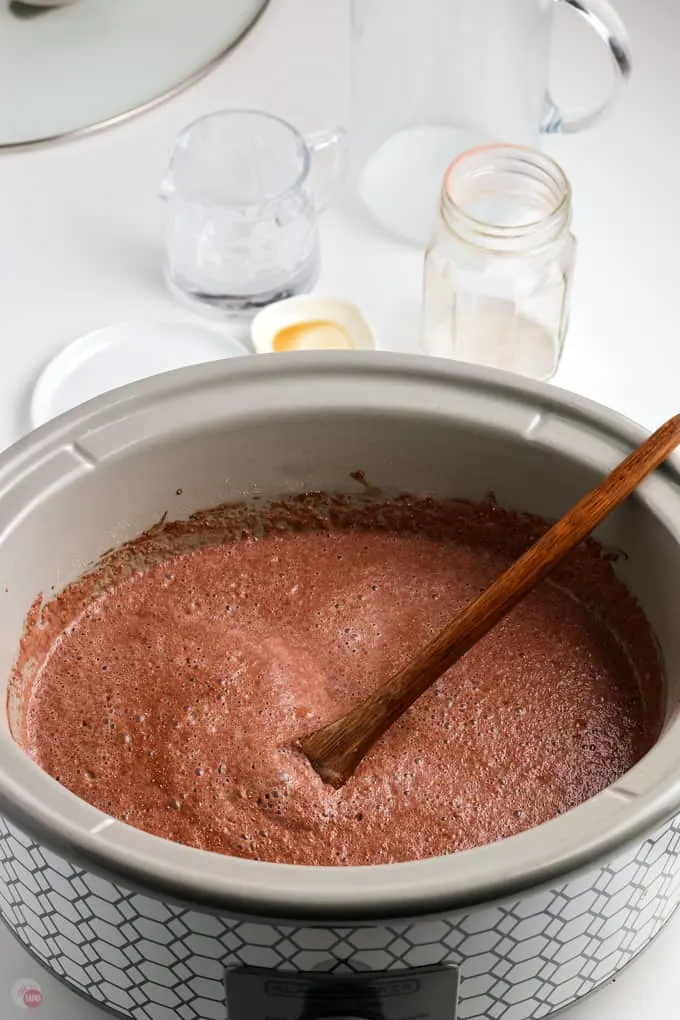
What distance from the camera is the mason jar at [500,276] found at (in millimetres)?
1190

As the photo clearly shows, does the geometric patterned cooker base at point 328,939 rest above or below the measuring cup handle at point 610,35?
below

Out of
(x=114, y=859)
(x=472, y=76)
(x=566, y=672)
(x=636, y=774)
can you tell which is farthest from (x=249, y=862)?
(x=472, y=76)

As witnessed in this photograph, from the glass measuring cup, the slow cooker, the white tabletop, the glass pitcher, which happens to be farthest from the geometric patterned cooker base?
the glass pitcher

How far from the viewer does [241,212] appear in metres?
1.27

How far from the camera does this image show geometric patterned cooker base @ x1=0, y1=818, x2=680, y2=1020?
28.0 inches

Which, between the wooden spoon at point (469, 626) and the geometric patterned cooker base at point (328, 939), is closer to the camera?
the geometric patterned cooker base at point (328, 939)

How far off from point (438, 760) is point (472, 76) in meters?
0.76

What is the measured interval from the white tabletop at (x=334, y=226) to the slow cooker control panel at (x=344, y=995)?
594mm

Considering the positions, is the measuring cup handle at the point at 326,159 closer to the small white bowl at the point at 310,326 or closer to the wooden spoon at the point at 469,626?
the small white bowl at the point at 310,326

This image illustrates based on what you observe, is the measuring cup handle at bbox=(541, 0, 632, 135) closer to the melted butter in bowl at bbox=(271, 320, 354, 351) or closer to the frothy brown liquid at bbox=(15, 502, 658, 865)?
the melted butter in bowl at bbox=(271, 320, 354, 351)

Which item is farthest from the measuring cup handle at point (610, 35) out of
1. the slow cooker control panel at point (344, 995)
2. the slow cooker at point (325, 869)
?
the slow cooker control panel at point (344, 995)

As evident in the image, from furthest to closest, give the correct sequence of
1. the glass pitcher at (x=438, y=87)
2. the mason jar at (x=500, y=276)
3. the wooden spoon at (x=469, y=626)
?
the glass pitcher at (x=438, y=87), the mason jar at (x=500, y=276), the wooden spoon at (x=469, y=626)

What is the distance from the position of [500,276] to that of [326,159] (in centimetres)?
27

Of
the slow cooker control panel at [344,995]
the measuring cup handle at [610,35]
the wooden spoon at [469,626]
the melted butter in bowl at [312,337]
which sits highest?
the measuring cup handle at [610,35]
